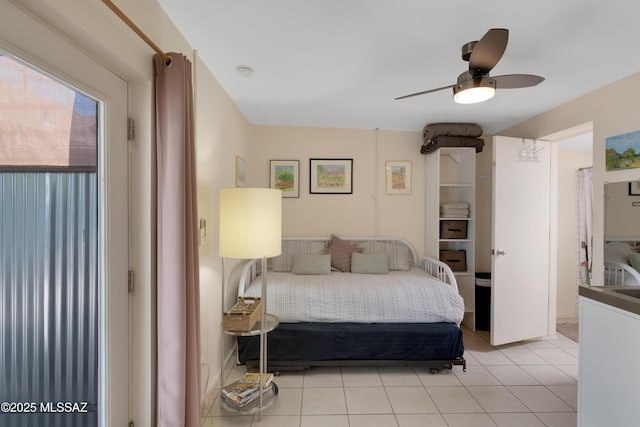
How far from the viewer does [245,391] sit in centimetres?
198

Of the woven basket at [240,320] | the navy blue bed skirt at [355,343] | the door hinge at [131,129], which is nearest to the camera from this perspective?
the door hinge at [131,129]

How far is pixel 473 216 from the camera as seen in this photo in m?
3.28

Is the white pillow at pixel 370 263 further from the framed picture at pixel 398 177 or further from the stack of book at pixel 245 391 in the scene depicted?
the stack of book at pixel 245 391

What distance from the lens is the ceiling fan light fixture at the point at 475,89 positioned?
Result: 5.19 ft

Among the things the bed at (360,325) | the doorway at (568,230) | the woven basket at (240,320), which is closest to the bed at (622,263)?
the bed at (360,325)

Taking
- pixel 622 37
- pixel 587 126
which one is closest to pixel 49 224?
pixel 622 37

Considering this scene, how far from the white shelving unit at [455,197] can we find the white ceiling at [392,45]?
0.75 m

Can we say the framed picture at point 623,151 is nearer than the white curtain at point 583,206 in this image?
Yes

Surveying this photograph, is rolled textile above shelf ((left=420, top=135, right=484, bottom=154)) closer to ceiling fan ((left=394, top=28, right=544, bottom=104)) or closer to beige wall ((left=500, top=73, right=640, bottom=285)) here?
beige wall ((left=500, top=73, right=640, bottom=285))

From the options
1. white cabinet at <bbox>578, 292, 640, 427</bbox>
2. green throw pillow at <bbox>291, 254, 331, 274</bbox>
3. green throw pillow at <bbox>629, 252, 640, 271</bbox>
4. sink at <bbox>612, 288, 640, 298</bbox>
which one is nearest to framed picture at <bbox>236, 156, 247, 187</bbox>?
green throw pillow at <bbox>291, 254, 331, 274</bbox>

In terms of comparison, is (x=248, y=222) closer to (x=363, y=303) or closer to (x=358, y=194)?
(x=363, y=303)

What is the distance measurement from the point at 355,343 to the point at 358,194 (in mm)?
1820

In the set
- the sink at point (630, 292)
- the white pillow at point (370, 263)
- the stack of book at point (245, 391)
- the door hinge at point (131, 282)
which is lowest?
the stack of book at point (245, 391)

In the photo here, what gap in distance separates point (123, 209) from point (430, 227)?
3.15 meters
